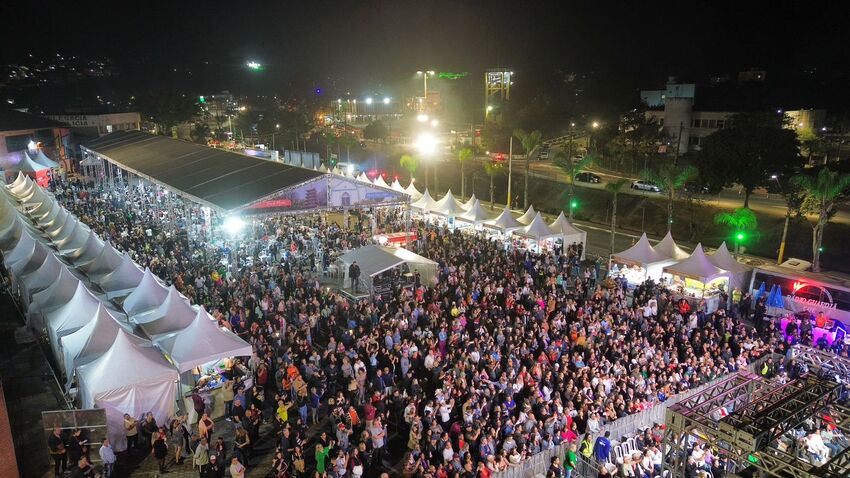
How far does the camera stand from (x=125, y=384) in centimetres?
980

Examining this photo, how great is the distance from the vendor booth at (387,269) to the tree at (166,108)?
4936 centimetres

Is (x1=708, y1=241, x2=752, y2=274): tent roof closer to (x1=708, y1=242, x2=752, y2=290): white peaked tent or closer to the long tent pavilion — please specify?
(x1=708, y1=242, x2=752, y2=290): white peaked tent

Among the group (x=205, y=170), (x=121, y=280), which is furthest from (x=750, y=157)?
(x=121, y=280)

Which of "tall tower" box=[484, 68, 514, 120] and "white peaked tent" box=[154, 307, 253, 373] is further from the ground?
"tall tower" box=[484, 68, 514, 120]

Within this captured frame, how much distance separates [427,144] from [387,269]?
28.8 m

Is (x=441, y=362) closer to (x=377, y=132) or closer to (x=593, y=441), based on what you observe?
(x=593, y=441)

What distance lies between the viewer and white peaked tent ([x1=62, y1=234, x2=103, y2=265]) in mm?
16786

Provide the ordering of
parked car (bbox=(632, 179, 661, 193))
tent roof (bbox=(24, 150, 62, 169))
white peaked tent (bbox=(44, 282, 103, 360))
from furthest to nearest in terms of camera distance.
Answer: tent roof (bbox=(24, 150, 62, 169)) → parked car (bbox=(632, 179, 661, 193)) → white peaked tent (bbox=(44, 282, 103, 360))

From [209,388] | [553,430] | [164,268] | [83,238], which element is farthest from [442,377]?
[83,238]

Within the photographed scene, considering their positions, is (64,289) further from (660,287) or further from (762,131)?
(762,131)

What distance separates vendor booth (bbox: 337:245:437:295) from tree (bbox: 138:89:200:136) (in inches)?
1943

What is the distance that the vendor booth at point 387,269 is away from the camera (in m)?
17.1

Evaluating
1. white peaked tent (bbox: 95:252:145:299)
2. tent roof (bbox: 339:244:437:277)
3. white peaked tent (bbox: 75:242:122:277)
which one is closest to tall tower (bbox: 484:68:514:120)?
tent roof (bbox: 339:244:437:277)

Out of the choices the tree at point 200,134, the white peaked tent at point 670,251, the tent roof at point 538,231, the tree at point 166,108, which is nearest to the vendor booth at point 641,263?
the white peaked tent at point 670,251
